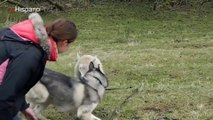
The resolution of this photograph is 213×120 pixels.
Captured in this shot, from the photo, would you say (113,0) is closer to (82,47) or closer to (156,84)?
(82,47)

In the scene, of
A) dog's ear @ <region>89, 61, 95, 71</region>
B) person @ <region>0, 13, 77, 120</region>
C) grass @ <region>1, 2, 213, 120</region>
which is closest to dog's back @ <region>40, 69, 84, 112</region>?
dog's ear @ <region>89, 61, 95, 71</region>

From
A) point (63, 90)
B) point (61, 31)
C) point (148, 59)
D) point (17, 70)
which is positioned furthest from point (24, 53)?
point (148, 59)

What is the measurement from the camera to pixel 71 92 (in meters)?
5.67

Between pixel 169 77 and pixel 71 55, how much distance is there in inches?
129

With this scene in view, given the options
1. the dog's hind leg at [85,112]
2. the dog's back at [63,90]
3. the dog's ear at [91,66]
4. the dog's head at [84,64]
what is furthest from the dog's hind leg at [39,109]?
the dog's ear at [91,66]

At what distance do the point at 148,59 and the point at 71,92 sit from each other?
4814mm

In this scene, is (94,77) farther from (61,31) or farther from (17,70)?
(17,70)

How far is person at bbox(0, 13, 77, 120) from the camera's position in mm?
3539

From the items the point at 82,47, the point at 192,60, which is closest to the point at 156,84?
the point at 192,60

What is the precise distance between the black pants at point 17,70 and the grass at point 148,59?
147cm

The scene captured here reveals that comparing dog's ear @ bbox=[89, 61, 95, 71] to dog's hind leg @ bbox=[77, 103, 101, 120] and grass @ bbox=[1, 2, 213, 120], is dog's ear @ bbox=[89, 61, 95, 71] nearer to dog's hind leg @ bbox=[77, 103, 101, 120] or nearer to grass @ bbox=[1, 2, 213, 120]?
dog's hind leg @ bbox=[77, 103, 101, 120]

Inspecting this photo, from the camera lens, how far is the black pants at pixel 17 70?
11.6ft

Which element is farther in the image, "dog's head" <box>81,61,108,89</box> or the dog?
"dog's head" <box>81,61,108,89</box>

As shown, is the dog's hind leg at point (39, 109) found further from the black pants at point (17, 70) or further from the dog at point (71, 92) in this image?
the black pants at point (17, 70)
